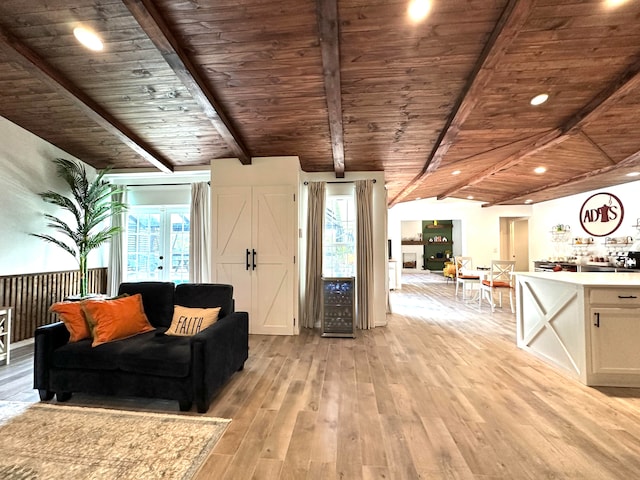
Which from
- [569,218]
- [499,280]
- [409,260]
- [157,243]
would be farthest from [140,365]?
[409,260]

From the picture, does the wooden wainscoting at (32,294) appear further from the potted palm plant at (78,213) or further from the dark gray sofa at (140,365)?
the dark gray sofa at (140,365)

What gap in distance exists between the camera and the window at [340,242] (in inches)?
186

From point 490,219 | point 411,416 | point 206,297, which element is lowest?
point 411,416

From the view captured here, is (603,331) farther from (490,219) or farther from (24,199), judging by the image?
(490,219)

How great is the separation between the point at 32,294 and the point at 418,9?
18.2 ft

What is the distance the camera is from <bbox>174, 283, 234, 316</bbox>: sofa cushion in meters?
2.82

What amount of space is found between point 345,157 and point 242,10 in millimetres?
2471

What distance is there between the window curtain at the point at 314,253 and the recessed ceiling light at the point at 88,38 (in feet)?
9.68

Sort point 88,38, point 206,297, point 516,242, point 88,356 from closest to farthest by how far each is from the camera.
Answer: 1. point 88,356
2. point 88,38
3. point 206,297
4. point 516,242

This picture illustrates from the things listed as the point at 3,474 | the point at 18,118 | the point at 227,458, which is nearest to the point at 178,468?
the point at 227,458

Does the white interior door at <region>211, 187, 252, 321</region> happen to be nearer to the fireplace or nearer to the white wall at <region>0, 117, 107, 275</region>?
the white wall at <region>0, 117, 107, 275</region>

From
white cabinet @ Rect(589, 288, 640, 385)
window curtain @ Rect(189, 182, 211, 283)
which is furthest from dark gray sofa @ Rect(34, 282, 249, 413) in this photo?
white cabinet @ Rect(589, 288, 640, 385)

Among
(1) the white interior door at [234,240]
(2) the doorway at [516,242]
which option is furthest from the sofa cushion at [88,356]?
(2) the doorway at [516,242]

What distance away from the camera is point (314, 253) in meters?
4.61
